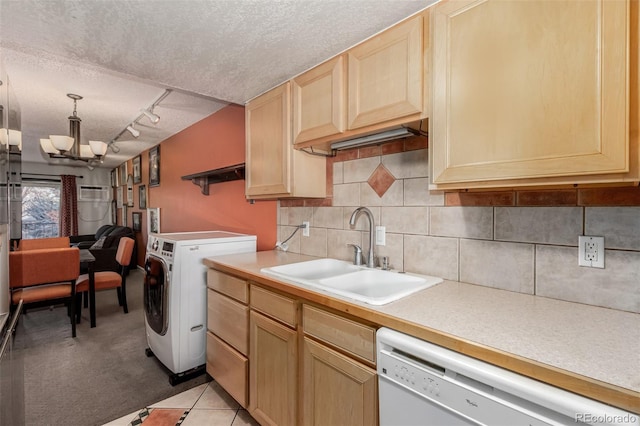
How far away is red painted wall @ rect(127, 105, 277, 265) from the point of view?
2.87 metres

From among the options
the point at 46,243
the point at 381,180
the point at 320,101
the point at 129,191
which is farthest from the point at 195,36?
the point at 129,191

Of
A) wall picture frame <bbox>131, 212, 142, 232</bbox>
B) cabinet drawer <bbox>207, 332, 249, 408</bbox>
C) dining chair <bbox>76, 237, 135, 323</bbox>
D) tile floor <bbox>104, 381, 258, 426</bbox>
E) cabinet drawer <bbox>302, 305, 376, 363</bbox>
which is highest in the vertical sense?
wall picture frame <bbox>131, 212, 142, 232</bbox>

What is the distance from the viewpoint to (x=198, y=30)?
1.46 meters

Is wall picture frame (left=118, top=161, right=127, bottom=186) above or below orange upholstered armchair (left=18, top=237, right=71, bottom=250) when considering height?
above

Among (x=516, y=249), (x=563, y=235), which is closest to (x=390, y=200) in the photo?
(x=516, y=249)

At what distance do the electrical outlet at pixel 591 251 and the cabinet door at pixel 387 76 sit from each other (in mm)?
793

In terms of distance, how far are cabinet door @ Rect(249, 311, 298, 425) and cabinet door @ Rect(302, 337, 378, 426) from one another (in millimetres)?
92

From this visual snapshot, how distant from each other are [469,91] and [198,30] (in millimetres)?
1268

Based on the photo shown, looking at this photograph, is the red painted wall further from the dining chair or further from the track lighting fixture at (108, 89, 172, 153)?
the dining chair

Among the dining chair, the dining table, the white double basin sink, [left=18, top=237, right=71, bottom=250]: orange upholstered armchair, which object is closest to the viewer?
the white double basin sink

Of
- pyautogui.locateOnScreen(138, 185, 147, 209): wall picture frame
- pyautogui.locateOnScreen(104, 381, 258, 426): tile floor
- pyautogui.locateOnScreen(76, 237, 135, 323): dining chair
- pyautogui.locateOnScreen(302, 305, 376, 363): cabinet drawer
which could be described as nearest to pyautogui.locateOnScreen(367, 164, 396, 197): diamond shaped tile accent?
pyautogui.locateOnScreen(302, 305, 376, 363): cabinet drawer

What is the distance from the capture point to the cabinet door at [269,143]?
1.97 metres

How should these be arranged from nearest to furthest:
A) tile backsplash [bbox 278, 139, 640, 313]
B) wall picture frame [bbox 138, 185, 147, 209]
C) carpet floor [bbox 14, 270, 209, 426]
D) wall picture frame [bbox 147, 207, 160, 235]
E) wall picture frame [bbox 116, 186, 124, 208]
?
tile backsplash [bbox 278, 139, 640, 313]
carpet floor [bbox 14, 270, 209, 426]
wall picture frame [bbox 147, 207, 160, 235]
wall picture frame [bbox 138, 185, 147, 209]
wall picture frame [bbox 116, 186, 124, 208]

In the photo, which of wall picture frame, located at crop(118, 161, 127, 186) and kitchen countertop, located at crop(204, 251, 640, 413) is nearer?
kitchen countertop, located at crop(204, 251, 640, 413)
